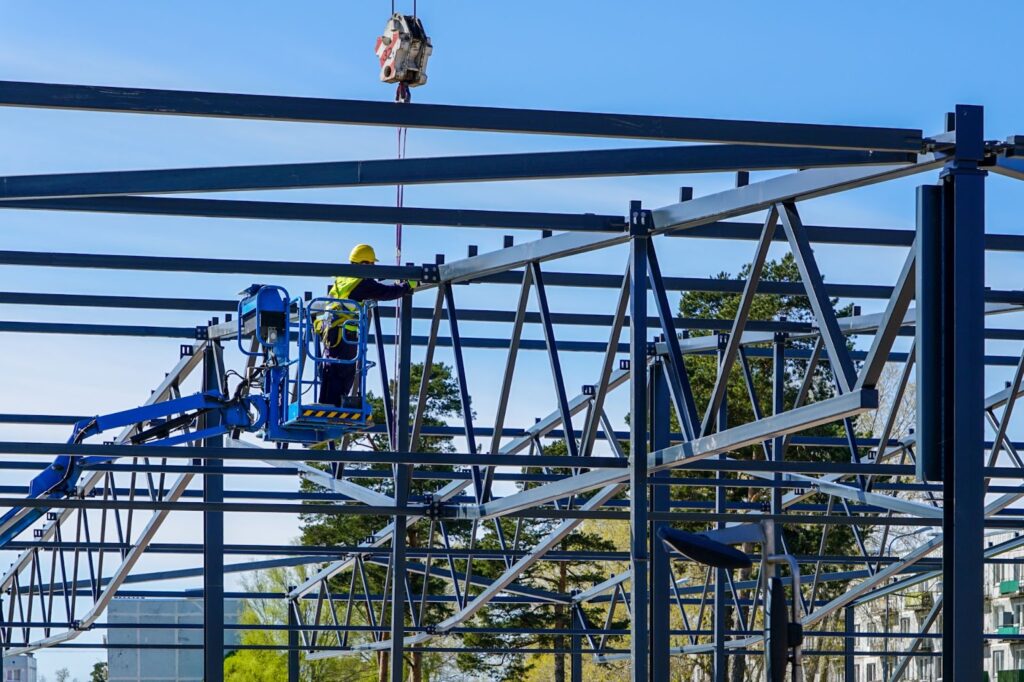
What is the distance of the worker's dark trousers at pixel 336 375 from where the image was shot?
61.7ft

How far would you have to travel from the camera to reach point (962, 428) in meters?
11.0

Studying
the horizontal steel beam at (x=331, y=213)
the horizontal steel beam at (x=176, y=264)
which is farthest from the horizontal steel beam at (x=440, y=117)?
the horizontal steel beam at (x=176, y=264)

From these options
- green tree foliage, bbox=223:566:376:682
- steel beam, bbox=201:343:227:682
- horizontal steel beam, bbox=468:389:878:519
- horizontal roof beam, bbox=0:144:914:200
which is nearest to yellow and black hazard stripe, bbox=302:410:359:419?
horizontal steel beam, bbox=468:389:878:519

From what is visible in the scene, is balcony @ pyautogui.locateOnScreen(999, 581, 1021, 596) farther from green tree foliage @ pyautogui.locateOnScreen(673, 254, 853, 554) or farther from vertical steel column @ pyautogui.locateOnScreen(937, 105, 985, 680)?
vertical steel column @ pyautogui.locateOnScreen(937, 105, 985, 680)

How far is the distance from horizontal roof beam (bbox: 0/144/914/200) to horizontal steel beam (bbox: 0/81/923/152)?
2.94 feet

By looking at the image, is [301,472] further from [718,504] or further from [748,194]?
[748,194]

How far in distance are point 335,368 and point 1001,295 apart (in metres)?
8.69

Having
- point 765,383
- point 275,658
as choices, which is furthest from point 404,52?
point 275,658

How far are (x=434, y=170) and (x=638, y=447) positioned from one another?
3858 mm

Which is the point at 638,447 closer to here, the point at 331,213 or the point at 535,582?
the point at 331,213

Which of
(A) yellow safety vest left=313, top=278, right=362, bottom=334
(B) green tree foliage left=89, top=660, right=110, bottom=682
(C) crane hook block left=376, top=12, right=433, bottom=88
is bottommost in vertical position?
(B) green tree foliage left=89, top=660, right=110, bottom=682

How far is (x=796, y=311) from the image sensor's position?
56531 mm

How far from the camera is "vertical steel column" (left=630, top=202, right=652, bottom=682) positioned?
50.6 feet

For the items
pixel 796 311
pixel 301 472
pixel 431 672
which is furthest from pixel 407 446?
pixel 431 672
